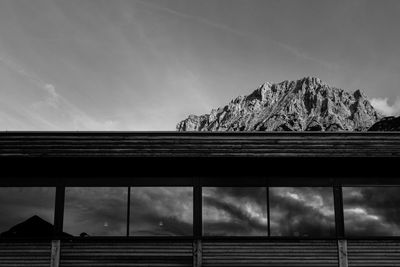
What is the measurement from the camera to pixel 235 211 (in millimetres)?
14086

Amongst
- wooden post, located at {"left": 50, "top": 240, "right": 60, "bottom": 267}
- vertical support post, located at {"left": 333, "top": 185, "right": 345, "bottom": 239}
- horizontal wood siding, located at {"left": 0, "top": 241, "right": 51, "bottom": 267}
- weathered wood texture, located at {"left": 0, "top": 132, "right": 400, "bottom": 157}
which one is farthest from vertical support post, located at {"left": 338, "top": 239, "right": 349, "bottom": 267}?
horizontal wood siding, located at {"left": 0, "top": 241, "right": 51, "bottom": 267}

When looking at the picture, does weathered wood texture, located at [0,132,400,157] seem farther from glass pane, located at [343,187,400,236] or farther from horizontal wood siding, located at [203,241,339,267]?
horizontal wood siding, located at [203,241,339,267]

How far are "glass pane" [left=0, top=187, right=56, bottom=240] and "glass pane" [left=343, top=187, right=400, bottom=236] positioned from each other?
7.96 metres

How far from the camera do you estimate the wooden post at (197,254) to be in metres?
13.6

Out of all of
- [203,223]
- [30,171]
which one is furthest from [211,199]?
[30,171]

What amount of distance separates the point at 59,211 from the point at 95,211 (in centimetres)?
96

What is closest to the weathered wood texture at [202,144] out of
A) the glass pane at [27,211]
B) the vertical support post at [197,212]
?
the vertical support post at [197,212]

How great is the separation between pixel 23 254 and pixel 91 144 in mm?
3421

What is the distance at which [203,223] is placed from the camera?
13930 millimetres

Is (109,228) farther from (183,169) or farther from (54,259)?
(183,169)

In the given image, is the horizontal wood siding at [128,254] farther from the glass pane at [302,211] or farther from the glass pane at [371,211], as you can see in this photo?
the glass pane at [371,211]

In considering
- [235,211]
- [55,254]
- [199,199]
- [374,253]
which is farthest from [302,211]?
[55,254]

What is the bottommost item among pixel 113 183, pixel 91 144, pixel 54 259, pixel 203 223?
pixel 54 259

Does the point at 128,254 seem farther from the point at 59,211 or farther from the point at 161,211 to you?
the point at 59,211
